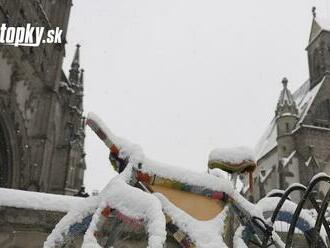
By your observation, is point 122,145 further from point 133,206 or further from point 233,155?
point 233,155

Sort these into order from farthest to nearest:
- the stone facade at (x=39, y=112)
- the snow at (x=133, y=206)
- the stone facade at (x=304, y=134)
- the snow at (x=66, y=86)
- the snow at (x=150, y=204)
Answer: the stone facade at (x=304, y=134) < the snow at (x=66, y=86) < the stone facade at (x=39, y=112) < the snow at (x=150, y=204) < the snow at (x=133, y=206)

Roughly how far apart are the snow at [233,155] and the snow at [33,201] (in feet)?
4.66

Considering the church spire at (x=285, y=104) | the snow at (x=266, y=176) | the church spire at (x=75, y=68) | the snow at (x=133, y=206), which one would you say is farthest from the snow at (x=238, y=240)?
the church spire at (x=285, y=104)

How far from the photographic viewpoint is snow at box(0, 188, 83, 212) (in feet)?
12.1

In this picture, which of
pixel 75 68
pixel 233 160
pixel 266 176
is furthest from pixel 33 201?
pixel 266 176

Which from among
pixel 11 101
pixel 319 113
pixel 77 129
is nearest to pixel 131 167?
pixel 11 101

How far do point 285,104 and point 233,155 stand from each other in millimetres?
29835

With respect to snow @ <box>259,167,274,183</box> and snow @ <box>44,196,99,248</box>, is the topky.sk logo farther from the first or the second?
snow @ <box>259,167,274,183</box>

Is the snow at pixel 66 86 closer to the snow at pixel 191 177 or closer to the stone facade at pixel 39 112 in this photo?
the stone facade at pixel 39 112

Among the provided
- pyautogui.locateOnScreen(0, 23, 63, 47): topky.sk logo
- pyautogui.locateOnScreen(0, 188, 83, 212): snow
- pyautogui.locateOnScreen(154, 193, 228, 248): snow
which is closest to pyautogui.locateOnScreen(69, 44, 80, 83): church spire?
pyautogui.locateOnScreen(0, 23, 63, 47): topky.sk logo

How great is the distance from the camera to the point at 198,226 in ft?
7.80

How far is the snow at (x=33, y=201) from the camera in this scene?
369 cm

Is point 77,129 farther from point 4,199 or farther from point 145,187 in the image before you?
point 145,187

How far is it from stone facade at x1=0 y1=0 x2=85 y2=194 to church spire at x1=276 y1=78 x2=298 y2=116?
15.3 meters
